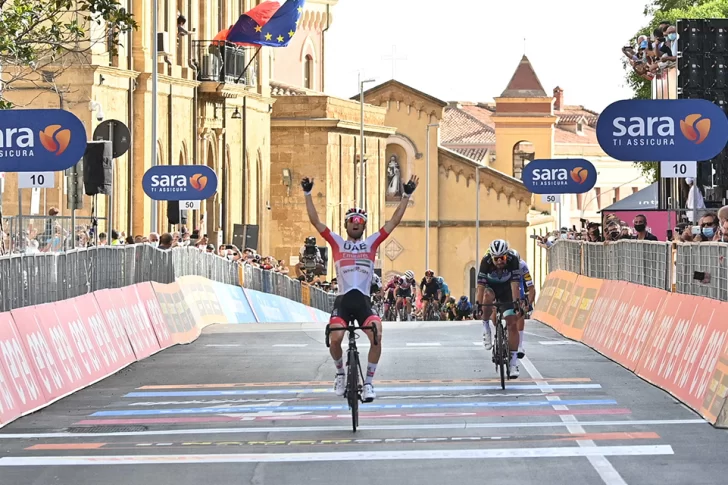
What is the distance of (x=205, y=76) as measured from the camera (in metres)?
55.4

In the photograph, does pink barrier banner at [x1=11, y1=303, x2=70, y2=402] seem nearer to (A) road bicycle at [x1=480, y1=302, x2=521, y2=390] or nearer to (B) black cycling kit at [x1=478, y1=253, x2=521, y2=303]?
(A) road bicycle at [x1=480, y1=302, x2=521, y2=390]

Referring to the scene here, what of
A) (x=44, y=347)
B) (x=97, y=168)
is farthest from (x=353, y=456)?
(x=97, y=168)

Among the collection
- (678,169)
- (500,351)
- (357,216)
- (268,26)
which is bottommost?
(500,351)

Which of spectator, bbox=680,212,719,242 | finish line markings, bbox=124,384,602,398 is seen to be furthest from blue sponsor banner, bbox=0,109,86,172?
spectator, bbox=680,212,719,242

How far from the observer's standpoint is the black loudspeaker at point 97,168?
79.8ft

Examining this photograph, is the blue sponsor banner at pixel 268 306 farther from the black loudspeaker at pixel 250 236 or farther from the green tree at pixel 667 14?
the green tree at pixel 667 14

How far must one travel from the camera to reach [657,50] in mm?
34625

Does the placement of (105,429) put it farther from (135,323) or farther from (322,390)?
(135,323)

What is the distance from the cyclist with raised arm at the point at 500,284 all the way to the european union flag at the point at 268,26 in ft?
103

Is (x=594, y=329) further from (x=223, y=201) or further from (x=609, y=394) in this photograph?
(x=223, y=201)

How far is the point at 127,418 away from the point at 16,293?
7.19 feet

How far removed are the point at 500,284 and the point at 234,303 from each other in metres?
18.1

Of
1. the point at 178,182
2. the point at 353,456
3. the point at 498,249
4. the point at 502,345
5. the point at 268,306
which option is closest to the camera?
the point at 353,456

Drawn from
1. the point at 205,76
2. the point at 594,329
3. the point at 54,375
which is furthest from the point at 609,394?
the point at 205,76
